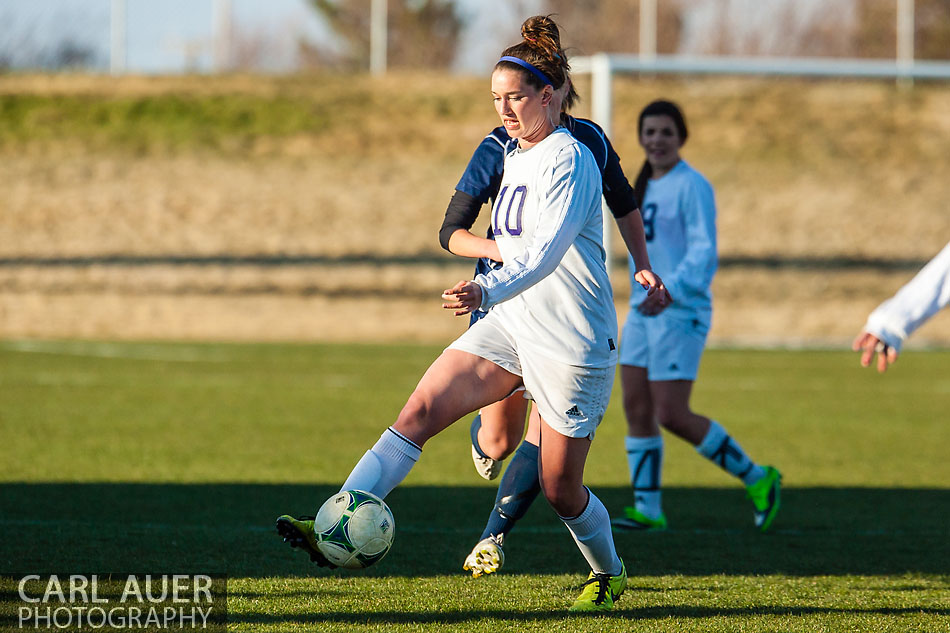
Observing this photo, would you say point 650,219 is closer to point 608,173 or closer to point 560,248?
point 608,173

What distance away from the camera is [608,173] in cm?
452

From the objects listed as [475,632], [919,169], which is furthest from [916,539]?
[919,169]

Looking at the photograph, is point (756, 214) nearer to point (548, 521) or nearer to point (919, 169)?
point (919, 169)

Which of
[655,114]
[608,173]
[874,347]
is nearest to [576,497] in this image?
[608,173]

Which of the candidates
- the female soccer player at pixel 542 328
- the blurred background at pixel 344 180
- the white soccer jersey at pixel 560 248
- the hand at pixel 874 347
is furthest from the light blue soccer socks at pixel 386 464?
the blurred background at pixel 344 180

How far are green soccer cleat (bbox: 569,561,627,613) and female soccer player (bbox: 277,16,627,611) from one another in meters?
0.28

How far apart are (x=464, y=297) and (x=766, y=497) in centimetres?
301

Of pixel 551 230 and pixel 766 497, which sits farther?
pixel 766 497

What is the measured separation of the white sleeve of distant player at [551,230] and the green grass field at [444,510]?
114cm

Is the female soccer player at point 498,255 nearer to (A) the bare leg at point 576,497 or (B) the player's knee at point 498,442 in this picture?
(B) the player's knee at point 498,442

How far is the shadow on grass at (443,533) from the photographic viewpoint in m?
4.98

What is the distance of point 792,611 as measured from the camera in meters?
4.37

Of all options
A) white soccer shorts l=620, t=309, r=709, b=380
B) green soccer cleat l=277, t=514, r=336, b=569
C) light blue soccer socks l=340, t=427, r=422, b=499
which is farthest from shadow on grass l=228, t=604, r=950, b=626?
white soccer shorts l=620, t=309, r=709, b=380

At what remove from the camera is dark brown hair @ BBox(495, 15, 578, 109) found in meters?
4.08
